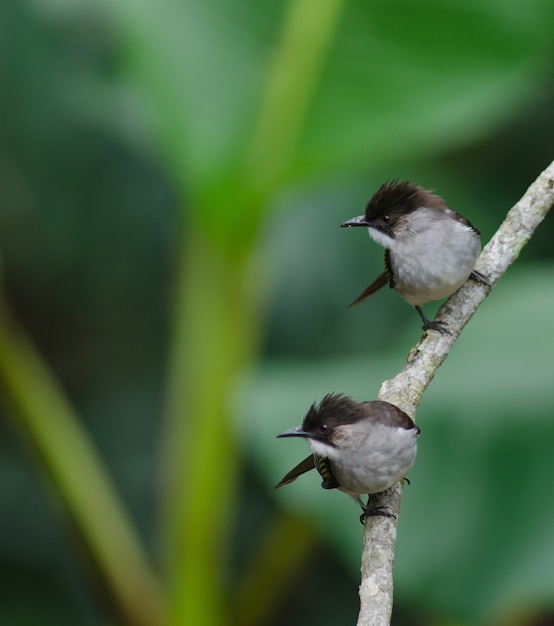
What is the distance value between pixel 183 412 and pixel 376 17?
1536 millimetres

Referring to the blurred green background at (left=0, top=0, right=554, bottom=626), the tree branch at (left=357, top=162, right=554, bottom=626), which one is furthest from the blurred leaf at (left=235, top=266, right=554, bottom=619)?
the tree branch at (left=357, top=162, right=554, bottom=626)

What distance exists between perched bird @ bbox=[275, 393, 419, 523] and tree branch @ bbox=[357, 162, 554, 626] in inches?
0.8

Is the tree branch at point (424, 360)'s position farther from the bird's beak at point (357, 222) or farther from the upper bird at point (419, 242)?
the bird's beak at point (357, 222)

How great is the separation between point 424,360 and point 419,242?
129mm

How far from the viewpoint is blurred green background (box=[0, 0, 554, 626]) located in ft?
8.05

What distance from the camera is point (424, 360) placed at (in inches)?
46.6

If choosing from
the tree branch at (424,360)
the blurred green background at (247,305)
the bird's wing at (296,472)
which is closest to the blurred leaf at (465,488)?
the blurred green background at (247,305)

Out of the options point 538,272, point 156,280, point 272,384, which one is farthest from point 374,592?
point 156,280

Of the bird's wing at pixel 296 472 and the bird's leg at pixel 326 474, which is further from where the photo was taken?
the bird's leg at pixel 326 474

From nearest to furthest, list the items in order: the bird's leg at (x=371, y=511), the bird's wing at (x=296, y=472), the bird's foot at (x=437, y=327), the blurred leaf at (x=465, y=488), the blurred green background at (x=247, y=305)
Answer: the bird's wing at (x=296, y=472) → the bird's leg at (x=371, y=511) → the bird's foot at (x=437, y=327) → the blurred leaf at (x=465, y=488) → the blurred green background at (x=247, y=305)

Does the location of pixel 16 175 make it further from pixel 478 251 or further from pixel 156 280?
pixel 478 251

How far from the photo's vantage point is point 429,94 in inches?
121

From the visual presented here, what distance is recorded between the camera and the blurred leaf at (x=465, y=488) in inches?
91.0

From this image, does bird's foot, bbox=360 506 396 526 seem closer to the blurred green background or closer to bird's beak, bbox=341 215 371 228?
bird's beak, bbox=341 215 371 228
